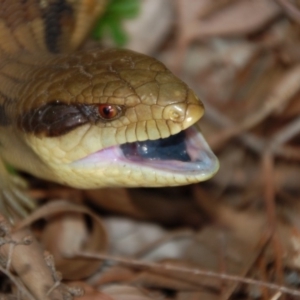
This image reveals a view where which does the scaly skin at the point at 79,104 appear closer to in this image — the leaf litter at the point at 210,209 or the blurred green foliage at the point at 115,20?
the leaf litter at the point at 210,209

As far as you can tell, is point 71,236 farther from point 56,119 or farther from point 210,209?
point 210,209

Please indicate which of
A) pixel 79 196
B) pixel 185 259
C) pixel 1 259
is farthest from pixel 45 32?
pixel 185 259

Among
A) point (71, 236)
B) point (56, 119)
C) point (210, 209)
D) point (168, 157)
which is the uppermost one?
point (56, 119)

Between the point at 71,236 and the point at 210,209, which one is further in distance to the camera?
the point at 210,209

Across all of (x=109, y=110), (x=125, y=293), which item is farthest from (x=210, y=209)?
(x=109, y=110)

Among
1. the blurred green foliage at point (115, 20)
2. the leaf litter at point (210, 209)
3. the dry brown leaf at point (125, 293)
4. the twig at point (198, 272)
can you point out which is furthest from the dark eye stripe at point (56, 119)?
the blurred green foliage at point (115, 20)

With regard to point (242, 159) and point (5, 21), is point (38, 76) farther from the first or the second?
point (242, 159)
